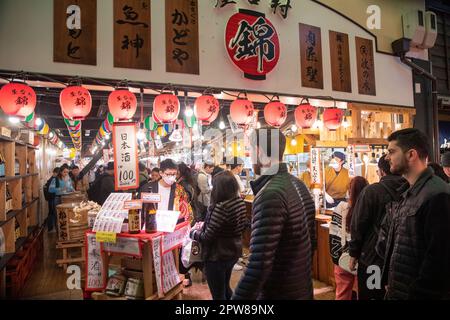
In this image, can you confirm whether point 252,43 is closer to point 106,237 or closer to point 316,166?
point 316,166

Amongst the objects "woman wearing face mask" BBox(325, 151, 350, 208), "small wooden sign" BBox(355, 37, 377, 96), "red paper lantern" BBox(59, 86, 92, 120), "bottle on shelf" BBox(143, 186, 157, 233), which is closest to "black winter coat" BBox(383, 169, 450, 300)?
"bottle on shelf" BBox(143, 186, 157, 233)

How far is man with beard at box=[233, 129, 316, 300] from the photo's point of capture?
231cm

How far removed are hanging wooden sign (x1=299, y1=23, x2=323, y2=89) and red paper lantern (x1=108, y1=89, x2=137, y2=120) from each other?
394cm

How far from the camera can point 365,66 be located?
24.8ft

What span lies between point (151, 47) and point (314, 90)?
377 cm

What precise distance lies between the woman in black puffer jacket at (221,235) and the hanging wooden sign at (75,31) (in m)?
3.16

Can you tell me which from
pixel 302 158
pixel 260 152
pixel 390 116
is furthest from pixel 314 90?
pixel 302 158

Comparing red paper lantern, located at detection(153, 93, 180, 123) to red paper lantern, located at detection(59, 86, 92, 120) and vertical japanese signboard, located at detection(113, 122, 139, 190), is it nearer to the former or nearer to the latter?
vertical japanese signboard, located at detection(113, 122, 139, 190)

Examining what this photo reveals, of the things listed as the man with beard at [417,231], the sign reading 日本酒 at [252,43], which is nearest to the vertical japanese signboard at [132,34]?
the sign reading 日本酒 at [252,43]

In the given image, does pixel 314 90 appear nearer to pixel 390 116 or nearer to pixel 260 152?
pixel 390 116

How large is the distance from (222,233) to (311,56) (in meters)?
4.90

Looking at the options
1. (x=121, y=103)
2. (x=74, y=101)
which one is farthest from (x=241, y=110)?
(x=74, y=101)

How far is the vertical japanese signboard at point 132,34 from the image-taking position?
17.1 feet

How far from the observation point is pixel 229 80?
6.10m
